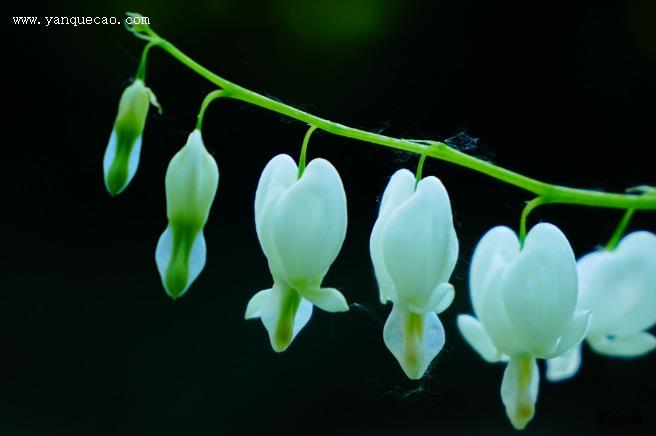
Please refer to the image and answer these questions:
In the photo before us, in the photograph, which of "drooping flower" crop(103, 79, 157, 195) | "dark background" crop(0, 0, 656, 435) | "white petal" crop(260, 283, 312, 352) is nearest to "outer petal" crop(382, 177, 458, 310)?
"white petal" crop(260, 283, 312, 352)

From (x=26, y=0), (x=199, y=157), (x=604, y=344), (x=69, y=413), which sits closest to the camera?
(x=199, y=157)

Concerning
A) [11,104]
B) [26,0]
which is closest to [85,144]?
[11,104]

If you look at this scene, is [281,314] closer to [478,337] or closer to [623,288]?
[478,337]

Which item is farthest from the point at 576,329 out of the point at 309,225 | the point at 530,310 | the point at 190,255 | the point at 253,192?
the point at 253,192

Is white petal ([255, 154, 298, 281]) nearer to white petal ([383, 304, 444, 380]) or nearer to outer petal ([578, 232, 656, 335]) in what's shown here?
white petal ([383, 304, 444, 380])

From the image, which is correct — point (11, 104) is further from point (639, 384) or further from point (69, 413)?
point (639, 384)

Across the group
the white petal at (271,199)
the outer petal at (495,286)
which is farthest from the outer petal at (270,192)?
the outer petal at (495,286)
